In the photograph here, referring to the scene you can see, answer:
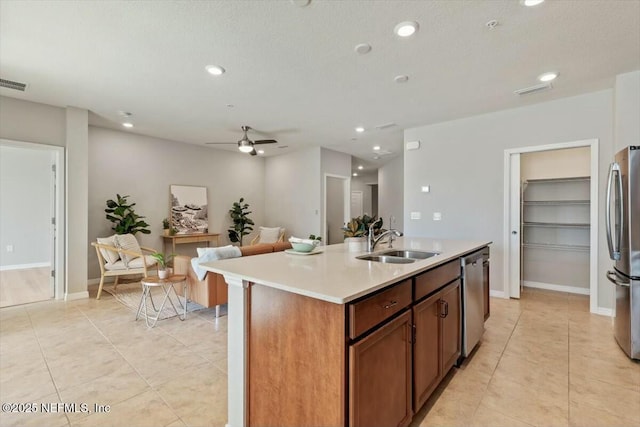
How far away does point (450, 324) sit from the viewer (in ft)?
6.84

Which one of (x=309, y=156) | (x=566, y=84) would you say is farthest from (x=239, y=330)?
(x=309, y=156)

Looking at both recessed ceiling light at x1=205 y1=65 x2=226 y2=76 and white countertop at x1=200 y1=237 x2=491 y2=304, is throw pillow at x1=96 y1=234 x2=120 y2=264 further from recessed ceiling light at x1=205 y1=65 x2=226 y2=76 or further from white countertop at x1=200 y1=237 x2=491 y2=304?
white countertop at x1=200 y1=237 x2=491 y2=304

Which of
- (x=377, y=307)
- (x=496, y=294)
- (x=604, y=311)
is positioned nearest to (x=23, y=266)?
(x=377, y=307)

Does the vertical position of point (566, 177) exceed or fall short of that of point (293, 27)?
it falls short

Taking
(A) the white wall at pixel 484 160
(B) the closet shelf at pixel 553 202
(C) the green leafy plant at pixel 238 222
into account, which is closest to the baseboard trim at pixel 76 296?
(C) the green leafy plant at pixel 238 222

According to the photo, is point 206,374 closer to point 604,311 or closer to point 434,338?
point 434,338

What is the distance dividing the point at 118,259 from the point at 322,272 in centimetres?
447

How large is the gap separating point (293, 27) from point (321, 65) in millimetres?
662

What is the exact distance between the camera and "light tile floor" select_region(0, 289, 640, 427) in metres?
1.81

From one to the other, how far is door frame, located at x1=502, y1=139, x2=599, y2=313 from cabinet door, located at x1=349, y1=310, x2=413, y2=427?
3487mm

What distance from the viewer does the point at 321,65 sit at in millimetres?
2977

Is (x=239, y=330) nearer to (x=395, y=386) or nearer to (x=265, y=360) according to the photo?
(x=265, y=360)

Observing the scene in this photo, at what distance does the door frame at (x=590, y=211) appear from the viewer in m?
3.62

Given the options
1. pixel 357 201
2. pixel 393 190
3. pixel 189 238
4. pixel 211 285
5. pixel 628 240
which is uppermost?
pixel 393 190
